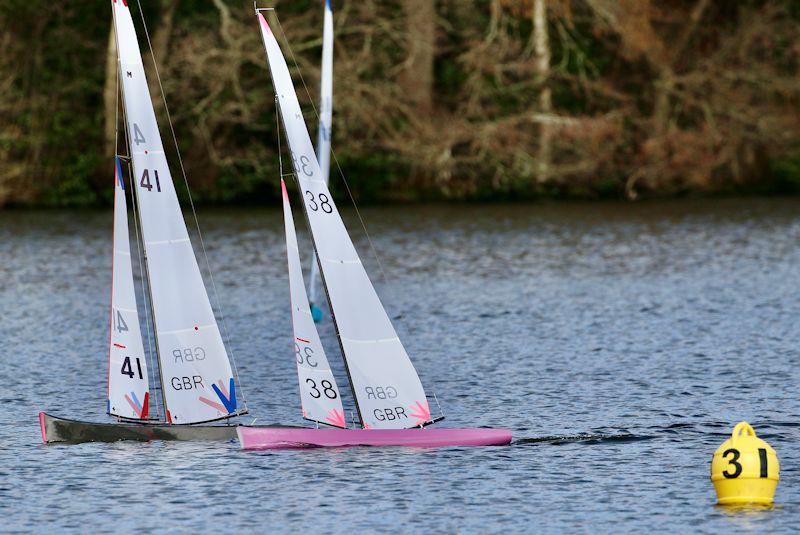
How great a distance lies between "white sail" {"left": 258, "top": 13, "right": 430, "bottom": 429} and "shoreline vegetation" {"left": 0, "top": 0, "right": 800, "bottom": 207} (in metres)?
43.1

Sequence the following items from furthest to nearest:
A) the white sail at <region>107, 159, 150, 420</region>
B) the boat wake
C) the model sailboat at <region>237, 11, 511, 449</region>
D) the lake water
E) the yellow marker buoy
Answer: the boat wake < the white sail at <region>107, 159, 150, 420</region> < the model sailboat at <region>237, 11, 511, 449</region> < the lake water < the yellow marker buoy

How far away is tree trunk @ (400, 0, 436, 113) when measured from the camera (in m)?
66.5

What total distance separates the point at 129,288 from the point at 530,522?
6.36m

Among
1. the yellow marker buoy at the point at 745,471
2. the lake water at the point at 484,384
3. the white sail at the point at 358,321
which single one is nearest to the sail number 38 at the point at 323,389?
the white sail at the point at 358,321

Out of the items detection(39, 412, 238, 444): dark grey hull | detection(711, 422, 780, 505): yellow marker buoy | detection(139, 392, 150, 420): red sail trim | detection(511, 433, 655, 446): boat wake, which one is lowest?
detection(511, 433, 655, 446): boat wake

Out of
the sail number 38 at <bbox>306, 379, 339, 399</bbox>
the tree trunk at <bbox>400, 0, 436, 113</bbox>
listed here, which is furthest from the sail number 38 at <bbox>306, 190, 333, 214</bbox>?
the tree trunk at <bbox>400, 0, 436, 113</bbox>

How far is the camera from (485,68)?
66.8m

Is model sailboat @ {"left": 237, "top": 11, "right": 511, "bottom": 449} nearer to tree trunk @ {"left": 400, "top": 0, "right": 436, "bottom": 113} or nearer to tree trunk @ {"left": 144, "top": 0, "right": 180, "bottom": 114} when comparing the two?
tree trunk @ {"left": 144, "top": 0, "right": 180, "bottom": 114}

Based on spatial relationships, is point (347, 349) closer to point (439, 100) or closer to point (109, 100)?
point (109, 100)

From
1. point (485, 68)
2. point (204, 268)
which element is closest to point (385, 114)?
point (485, 68)

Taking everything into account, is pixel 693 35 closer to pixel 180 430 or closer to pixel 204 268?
pixel 204 268

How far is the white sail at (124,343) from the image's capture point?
67.9 feet

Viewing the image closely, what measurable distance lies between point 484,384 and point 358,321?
663 centimetres

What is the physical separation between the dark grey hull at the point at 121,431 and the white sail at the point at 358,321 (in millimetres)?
1986
